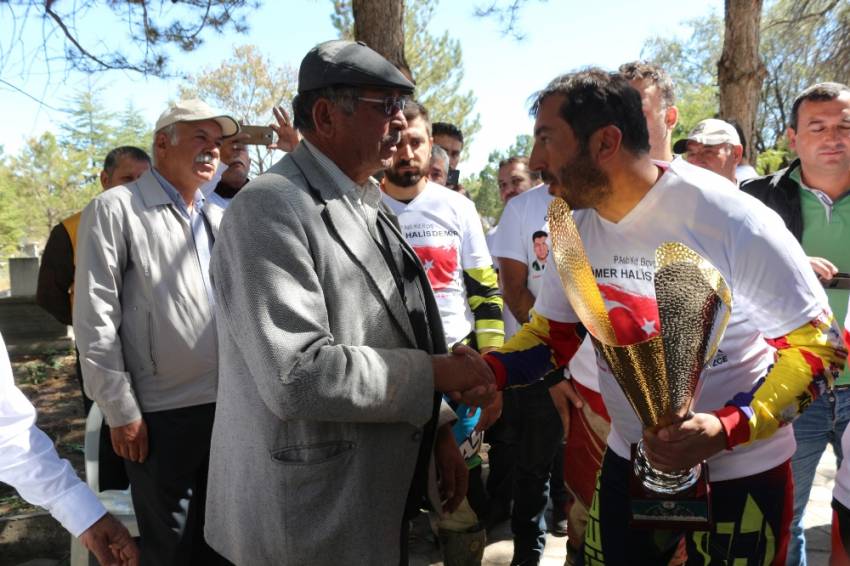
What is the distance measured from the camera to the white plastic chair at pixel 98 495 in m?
2.81

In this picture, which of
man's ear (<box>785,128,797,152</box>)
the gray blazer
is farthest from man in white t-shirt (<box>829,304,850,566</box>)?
man's ear (<box>785,128,797,152</box>)

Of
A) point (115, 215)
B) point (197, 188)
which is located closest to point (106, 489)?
point (115, 215)

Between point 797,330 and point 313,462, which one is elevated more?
point 797,330

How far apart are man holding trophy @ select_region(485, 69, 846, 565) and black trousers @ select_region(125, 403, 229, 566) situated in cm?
136

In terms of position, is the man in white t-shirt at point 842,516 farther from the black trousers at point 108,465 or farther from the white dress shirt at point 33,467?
the black trousers at point 108,465

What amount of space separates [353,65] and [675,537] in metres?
1.58

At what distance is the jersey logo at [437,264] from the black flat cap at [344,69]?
1541 millimetres

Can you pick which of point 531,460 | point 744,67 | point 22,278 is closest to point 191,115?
point 531,460

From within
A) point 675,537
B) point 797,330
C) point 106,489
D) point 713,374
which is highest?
point 797,330

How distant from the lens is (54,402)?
22.3 ft

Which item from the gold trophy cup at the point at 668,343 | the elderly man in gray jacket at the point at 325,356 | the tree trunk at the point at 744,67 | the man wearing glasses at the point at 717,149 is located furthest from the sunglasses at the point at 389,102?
the tree trunk at the point at 744,67

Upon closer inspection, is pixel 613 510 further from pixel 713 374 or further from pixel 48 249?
pixel 48 249

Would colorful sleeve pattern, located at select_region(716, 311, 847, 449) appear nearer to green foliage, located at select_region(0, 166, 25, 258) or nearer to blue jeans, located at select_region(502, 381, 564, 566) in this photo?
blue jeans, located at select_region(502, 381, 564, 566)

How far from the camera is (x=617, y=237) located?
6.65 feet
